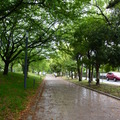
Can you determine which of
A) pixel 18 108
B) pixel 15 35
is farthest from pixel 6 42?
pixel 18 108

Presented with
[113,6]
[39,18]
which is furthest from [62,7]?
[113,6]

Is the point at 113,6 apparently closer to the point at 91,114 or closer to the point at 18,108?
the point at 91,114

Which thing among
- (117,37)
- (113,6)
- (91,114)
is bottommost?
(91,114)

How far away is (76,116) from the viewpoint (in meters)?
6.11

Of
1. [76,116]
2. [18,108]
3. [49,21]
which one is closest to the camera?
[76,116]

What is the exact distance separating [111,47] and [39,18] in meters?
7.47

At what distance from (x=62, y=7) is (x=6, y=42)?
474 inches

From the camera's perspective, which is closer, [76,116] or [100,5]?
[76,116]

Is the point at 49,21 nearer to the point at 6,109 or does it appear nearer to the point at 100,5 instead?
the point at 100,5

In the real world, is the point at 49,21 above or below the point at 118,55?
above

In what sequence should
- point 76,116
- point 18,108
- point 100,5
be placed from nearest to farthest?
point 76,116 < point 18,108 < point 100,5

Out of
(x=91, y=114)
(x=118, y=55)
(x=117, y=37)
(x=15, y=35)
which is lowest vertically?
(x=91, y=114)

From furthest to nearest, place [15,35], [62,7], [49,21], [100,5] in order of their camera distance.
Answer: [15,35] < [100,5] < [49,21] < [62,7]

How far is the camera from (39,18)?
14.6 m
